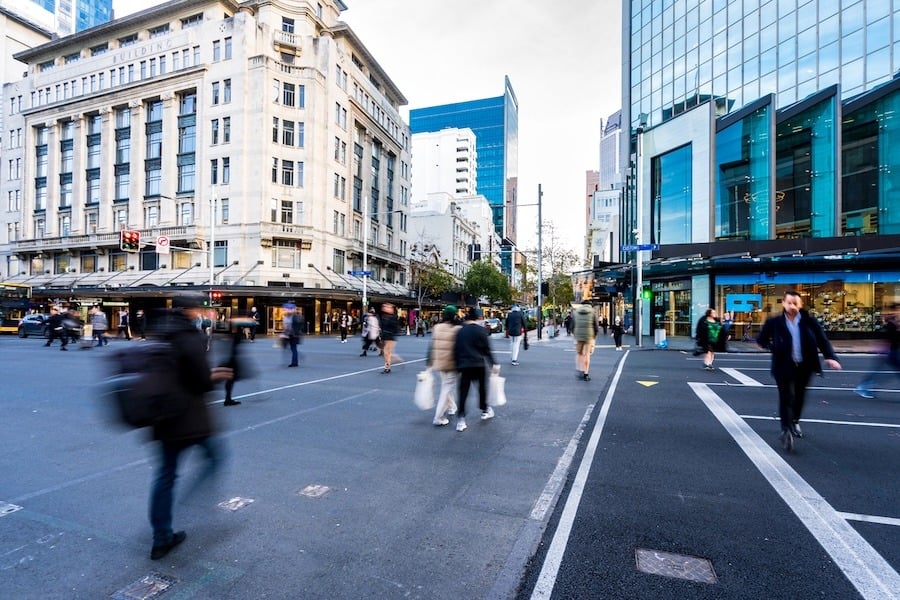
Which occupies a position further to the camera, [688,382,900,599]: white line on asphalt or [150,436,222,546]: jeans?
[150,436,222,546]: jeans

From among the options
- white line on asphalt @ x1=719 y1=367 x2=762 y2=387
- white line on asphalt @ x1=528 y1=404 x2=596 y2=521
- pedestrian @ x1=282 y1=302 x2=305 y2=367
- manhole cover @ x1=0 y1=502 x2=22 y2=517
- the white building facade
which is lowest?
white line on asphalt @ x1=719 y1=367 x2=762 y2=387

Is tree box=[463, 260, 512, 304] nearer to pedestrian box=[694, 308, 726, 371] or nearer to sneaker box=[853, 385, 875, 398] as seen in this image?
pedestrian box=[694, 308, 726, 371]

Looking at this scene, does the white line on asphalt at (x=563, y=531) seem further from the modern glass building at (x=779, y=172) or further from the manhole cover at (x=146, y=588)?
the modern glass building at (x=779, y=172)

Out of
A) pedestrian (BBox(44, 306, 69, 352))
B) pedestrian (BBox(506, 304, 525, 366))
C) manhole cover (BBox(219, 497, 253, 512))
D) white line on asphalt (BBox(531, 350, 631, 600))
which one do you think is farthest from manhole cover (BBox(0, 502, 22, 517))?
pedestrian (BBox(44, 306, 69, 352))

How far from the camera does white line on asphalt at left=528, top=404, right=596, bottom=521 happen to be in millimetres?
3871

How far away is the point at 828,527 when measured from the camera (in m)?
3.61

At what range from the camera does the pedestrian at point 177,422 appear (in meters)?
3.13

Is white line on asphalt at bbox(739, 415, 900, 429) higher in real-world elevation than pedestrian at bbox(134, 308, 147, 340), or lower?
lower

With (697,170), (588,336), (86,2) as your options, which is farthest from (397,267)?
(86,2)

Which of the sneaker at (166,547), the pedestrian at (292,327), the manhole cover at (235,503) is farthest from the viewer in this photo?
the pedestrian at (292,327)

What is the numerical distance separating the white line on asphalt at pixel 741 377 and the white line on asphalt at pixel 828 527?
5.52 meters

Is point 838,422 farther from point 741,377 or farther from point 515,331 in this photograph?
point 515,331

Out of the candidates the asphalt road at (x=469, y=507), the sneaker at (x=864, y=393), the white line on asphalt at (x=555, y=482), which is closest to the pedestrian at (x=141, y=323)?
the asphalt road at (x=469, y=507)

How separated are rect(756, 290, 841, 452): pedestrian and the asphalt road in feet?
1.22
